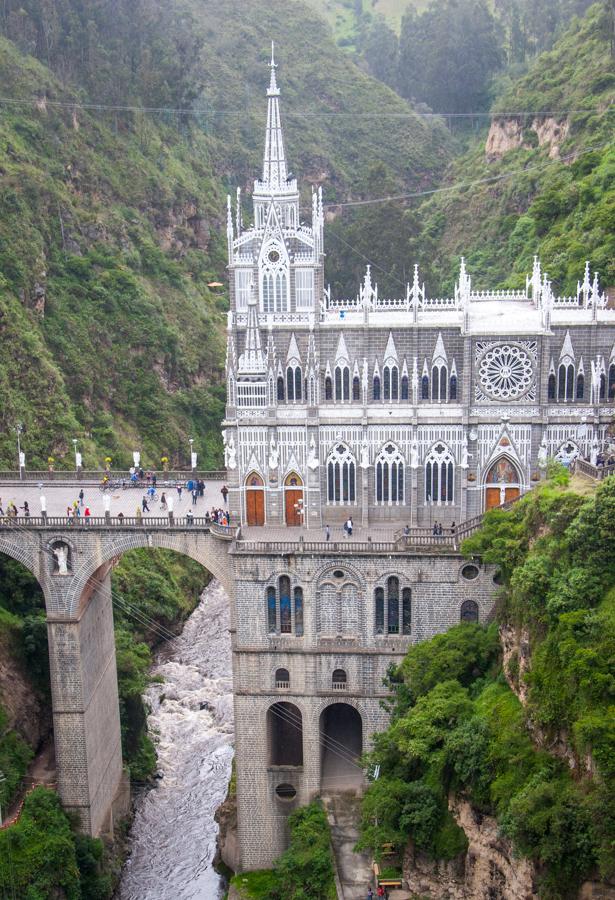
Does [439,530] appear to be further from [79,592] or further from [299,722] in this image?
[79,592]

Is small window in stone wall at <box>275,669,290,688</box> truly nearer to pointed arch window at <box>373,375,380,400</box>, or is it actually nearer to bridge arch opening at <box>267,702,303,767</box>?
bridge arch opening at <box>267,702,303,767</box>

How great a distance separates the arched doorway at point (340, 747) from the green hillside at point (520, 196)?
3719cm

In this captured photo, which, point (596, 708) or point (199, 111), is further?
point (199, 111)

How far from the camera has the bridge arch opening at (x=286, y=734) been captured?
6026 cm

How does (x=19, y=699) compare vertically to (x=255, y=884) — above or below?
above

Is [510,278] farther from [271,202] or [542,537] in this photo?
[542,537]

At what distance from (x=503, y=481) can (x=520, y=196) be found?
2115 inches

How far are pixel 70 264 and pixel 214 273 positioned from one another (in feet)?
90.0

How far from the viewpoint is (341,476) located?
6047cm

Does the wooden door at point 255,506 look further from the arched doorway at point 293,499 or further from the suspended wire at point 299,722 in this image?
the suspended wire at point 299,722

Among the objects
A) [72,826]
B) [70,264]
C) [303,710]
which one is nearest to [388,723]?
[303,710]

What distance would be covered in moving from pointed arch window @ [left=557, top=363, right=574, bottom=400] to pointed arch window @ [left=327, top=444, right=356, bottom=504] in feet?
37.7

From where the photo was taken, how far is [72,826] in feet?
197

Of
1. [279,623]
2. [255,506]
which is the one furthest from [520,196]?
[279,623]
